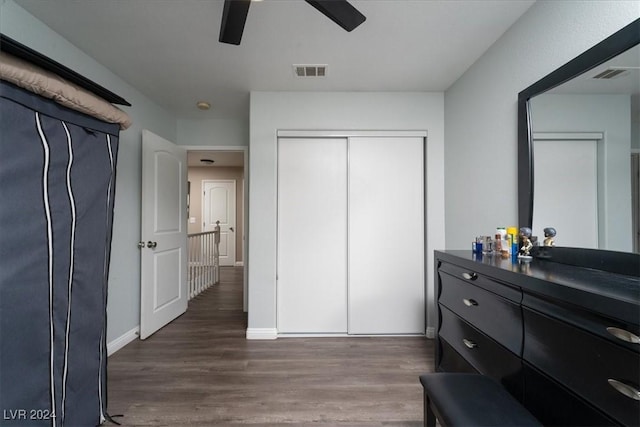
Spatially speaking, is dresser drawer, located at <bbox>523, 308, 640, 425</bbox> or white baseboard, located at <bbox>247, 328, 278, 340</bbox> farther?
white baseboard, located at <bbox>247, 328, 278, 340</bbox>

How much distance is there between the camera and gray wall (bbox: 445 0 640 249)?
1.27 meters

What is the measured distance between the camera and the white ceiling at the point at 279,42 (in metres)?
1.55

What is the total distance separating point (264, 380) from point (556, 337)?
5.73ft

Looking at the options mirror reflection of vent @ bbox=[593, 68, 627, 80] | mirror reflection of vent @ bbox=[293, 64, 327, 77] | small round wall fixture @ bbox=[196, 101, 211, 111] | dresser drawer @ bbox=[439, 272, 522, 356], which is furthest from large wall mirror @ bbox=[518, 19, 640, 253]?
small round wall fixture @ bbox=[196, 101, 211, 111]

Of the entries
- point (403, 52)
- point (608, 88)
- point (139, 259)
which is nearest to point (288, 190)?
point (403, 52)

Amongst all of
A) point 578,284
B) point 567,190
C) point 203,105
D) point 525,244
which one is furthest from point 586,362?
point 203,105

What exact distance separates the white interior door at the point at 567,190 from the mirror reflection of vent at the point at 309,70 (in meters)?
1.64

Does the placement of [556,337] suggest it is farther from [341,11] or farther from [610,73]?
[341,11]

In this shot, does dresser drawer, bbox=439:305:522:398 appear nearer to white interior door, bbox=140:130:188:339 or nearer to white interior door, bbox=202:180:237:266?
white interior door, bbox=140:130:188:339

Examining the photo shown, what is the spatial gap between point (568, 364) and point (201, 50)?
2671mm

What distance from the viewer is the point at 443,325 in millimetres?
1590

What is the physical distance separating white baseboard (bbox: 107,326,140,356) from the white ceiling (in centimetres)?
238

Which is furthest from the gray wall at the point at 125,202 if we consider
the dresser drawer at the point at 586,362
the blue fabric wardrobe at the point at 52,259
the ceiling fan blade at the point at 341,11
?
the dresser drawer at the point at 586,362

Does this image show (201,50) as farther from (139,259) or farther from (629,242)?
(629,242)
